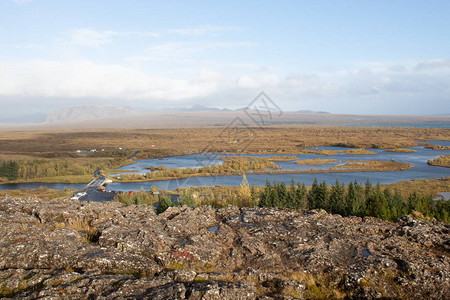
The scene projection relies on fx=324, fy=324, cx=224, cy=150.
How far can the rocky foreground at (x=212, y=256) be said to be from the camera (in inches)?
280

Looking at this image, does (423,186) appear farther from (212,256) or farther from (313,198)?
(212,256)

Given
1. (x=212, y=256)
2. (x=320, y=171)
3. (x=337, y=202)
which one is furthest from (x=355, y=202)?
(x=320, y=171)

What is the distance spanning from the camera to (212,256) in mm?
9109

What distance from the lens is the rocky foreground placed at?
280 inches

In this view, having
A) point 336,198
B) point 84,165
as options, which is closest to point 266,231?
point 336,198

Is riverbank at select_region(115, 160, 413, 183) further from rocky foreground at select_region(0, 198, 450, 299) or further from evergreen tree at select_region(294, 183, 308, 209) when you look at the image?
rocky foreground at select_region(0, 198, 450, 299)

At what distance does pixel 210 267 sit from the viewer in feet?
28.4

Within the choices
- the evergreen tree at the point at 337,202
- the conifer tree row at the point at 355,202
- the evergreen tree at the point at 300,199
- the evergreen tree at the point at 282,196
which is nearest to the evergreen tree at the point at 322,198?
the conifer tree row at the point at 355,202

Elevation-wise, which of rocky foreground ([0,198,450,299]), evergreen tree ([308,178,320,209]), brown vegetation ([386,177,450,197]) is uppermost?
rocky foreground ([0,198,450,299])

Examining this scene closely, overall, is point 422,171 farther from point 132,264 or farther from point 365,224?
point 132,264

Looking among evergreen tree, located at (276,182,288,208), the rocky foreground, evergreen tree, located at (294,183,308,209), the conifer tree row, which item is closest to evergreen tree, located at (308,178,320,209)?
the conifer tree row

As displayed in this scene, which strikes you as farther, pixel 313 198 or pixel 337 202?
pixel 313 198

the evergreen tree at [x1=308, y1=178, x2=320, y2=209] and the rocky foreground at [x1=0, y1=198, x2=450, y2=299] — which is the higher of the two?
the rocky foreground at [x1=0, y1=198, x2=450, y2=299]

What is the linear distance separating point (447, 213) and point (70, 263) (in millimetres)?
26705
